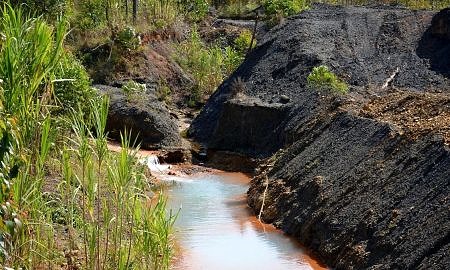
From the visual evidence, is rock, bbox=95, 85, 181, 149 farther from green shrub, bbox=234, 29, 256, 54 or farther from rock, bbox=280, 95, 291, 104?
green shrub, bbox=234, 29, 256, 54

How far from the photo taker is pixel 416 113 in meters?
13.1

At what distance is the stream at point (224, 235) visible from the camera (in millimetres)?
11062

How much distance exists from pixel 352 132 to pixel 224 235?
11.1 ft

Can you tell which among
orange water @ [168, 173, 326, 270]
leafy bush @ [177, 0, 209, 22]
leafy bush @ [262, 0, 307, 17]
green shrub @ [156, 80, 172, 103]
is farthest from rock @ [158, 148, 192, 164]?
leafy bush @ [177, 0, 209, 22]

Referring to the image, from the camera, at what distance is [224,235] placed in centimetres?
1268

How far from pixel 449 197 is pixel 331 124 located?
599 centimetres

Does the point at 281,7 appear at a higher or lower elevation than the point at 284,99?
higher

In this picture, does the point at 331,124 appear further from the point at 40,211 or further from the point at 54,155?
the point at 40,211

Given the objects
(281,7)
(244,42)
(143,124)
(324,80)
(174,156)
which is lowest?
(174,156)

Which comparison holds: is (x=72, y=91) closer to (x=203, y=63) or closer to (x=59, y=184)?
(x=59, y=184)

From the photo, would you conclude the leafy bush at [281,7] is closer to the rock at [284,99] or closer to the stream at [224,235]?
the rock at [284,99]

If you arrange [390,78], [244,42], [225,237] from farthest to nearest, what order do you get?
[244,42] < [390,78] < [225,237]

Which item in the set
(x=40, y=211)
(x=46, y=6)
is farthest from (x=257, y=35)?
(x=40, y=211)

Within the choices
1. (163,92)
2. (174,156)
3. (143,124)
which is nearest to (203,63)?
(163,92)
